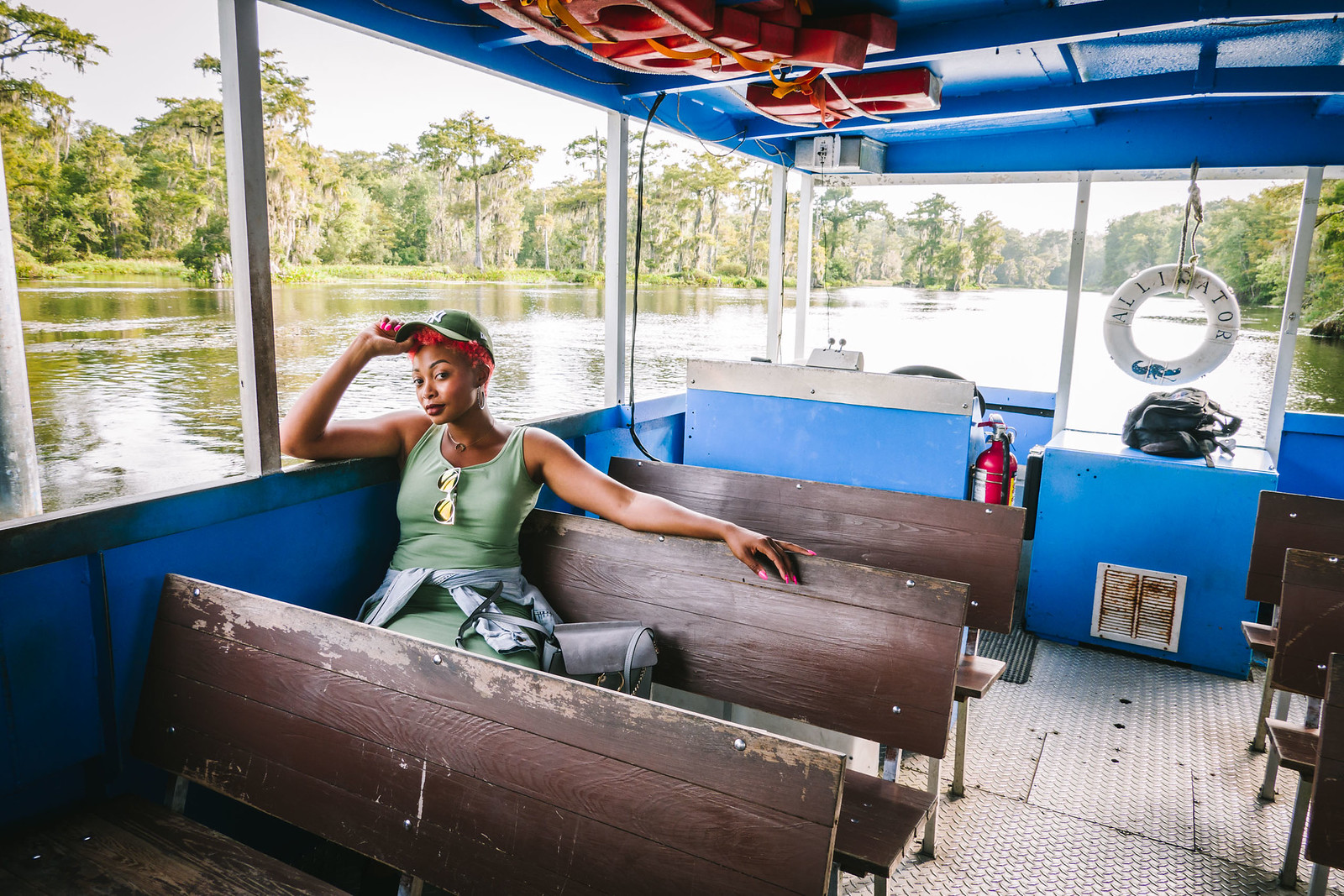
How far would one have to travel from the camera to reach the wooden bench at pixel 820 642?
180cm

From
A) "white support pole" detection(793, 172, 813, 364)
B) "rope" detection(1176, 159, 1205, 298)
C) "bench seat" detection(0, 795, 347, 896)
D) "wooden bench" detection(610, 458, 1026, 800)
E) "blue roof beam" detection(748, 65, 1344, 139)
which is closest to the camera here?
"bench seat" detection(0, 795, 347, 896)

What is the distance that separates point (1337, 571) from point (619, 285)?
2.75m

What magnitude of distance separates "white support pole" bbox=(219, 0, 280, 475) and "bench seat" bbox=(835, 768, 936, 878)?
1695 millimetres

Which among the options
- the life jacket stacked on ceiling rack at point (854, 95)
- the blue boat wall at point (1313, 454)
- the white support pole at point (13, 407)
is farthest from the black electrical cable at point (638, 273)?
the blue boat wall at point (1313, 454)

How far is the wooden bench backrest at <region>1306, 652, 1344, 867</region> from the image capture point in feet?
5.43

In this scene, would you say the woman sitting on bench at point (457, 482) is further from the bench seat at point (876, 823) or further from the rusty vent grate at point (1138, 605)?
the rusty vent grate at point (1138, 605)

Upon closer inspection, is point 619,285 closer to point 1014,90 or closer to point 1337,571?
point 1014,90

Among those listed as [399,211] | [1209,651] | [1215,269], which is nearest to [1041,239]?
[1215,269]

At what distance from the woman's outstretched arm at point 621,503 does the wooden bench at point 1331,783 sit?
3.80 ft

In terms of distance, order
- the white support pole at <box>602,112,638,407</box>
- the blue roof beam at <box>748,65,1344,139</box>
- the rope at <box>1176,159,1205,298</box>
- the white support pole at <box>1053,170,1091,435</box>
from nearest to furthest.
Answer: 1. the blue roof beam at <box>748,65,1344,139</box>
2. the white support pole at <box>602,112,638,407</box>
3. the rope at <box>1176,159,1205,298</box>
4. the white support pole at <box>1053,170,1091,435</box>

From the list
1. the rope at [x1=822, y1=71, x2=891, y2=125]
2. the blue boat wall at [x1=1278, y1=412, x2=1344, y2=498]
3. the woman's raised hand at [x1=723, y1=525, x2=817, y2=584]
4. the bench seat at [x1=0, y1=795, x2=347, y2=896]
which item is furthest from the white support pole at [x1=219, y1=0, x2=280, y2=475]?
the blue boat wall at [x1=1278, y1=412, x2=1344, y2=498]

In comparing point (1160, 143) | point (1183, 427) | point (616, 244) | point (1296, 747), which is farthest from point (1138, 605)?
point (616, 244)

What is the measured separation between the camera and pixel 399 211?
2984 millimetres

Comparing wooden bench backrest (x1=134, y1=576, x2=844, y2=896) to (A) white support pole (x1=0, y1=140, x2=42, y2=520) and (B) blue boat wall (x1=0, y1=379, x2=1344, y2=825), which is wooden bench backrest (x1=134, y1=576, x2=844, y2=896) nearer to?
(B) blue boat wall (x1=0, y1=379, x2=1344, y2=825)
